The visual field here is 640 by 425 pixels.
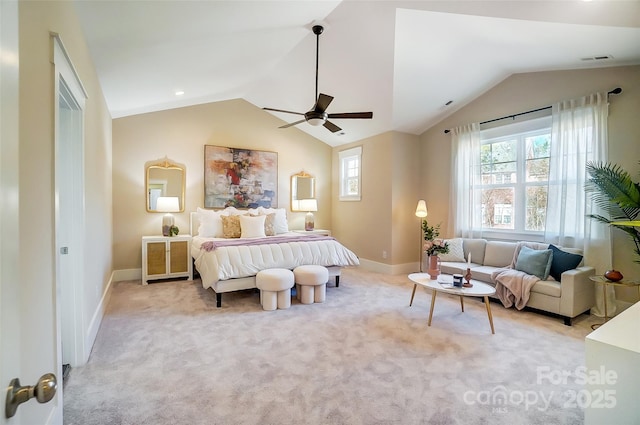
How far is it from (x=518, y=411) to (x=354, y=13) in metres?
3.94

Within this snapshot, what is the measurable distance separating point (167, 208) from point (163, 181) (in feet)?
1.83

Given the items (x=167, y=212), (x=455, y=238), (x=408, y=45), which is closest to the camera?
(x=408, y=45)

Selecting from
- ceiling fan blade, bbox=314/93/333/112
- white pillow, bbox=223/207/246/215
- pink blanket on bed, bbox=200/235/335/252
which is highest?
ceiling fan blade, bbox=314/93/333/112

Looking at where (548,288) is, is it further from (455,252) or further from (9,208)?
(9,208)

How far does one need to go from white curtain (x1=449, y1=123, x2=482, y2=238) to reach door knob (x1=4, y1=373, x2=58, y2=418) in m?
5.28

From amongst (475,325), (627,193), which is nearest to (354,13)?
(627,193)

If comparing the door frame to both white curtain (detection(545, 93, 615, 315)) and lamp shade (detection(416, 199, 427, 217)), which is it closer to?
lamp shade (detection(416, 199, 427, 217))

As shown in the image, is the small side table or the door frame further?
the small side table

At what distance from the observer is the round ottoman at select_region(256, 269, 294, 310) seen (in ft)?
11.9

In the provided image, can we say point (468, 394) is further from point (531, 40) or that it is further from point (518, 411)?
point (531, 40)

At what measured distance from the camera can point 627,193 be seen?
304 centimetres

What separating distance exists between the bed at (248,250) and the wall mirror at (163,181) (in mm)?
524

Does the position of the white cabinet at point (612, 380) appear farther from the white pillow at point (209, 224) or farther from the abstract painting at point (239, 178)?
the abstract painting at point (239, 178)

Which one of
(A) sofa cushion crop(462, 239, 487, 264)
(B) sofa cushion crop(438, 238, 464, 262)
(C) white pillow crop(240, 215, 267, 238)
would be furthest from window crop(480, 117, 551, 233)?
(C) white pillow crop(240, 215, 267, 238)
